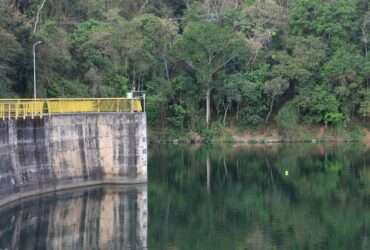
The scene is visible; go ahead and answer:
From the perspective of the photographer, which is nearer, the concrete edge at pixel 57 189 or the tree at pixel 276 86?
the concrete edge at pixel 57 189

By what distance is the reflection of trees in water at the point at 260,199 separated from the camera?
123ft

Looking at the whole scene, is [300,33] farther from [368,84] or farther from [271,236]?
[271,236]

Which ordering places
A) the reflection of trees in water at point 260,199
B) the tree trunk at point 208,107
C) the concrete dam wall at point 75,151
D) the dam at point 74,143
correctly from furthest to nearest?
1. the tree trunk at point 208,107
2. the dam at point 74,143
3. the concrete dam wall at point 75,151
4. the reflection of trees in water at point 260,199

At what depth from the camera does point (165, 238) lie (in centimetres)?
3725

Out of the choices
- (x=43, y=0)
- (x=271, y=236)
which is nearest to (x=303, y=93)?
(x=43, y=0)

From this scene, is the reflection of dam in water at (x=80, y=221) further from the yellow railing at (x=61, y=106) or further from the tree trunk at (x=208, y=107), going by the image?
the tree trunk at (x=208, y=107)

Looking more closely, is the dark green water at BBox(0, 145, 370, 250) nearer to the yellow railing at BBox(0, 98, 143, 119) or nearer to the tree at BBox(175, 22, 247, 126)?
the yellow railing at BBox(0, 98, 143, 119)

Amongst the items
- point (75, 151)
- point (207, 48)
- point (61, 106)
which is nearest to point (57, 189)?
point (75, 151)

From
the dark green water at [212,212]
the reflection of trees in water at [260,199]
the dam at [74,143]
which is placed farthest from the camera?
the dam at [74,143]

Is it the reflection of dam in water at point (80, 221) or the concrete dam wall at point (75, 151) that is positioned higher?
the concrete dam wall at point (75, 151)

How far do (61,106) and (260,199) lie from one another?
14.5 meters

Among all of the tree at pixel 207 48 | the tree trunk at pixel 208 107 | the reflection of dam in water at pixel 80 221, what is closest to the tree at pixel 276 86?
the tree at pixel 207 48

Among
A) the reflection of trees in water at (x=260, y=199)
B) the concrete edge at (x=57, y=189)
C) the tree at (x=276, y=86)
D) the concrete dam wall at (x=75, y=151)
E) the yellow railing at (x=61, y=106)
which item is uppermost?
the tree at (x=276, y=86)

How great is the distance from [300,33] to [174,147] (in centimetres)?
2143
